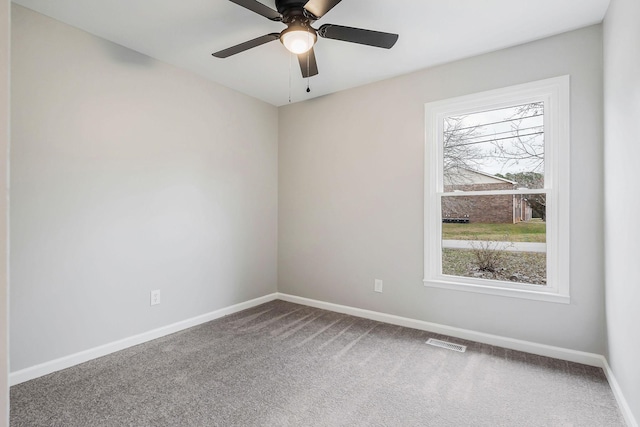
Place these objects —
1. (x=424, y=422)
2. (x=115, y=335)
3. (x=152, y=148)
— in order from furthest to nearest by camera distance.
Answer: (x=152, y=148), (x=115, y=335), (x=424, y=422)

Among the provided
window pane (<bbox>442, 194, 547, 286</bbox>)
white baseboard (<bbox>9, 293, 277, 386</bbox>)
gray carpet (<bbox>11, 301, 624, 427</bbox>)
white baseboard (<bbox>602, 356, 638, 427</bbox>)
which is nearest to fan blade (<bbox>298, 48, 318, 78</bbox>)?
window pane (<bbox>442, 194, 547, 286</bbox>)

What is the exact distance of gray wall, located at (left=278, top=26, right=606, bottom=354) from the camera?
2.34 m

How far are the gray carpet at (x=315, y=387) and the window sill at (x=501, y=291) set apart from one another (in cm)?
45

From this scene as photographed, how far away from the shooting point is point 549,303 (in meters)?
2.47

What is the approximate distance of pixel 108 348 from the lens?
2.52m

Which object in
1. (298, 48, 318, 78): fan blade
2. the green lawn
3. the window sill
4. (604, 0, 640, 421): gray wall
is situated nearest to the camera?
(604, 0, 640, 421): gray wall

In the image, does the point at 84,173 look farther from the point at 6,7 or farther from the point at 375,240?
the point at 375,240

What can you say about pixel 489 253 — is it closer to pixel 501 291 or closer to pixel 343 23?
pixel 501 291

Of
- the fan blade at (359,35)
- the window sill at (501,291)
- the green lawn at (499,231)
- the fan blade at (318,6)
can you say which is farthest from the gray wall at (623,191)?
the fan blade at (318,6)

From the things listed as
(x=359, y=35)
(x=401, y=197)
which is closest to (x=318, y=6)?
(x=359, y=35)

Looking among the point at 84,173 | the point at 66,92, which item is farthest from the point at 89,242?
the point at 66,92

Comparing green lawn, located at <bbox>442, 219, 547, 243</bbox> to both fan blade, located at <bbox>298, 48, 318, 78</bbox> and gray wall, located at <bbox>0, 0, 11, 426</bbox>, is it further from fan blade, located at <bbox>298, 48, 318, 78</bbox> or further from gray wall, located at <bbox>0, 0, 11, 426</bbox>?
gray wall, located at <bbox>0, 0, 11, 426</bbox>

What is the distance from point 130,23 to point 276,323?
281 cm

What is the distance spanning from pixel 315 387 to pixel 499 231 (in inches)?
78.8
